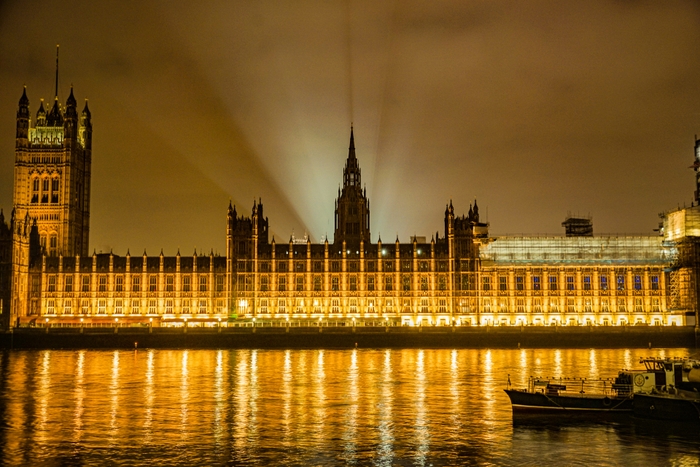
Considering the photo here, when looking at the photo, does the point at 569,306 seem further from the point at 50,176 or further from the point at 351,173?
the point at 50,176

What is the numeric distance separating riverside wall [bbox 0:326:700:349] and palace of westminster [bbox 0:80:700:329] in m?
15.0

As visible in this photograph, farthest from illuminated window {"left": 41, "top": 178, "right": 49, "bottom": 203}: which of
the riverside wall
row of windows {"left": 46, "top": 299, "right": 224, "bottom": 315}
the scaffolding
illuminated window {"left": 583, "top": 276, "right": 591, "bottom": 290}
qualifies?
illuminated window {"left": 583, "top": 276, "right": 591, "bottom": 290}

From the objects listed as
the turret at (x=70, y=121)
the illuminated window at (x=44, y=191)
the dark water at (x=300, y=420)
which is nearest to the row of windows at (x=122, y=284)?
the illuminated window at (x=44, y=191)

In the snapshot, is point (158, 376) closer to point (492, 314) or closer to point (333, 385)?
point (333, 385)

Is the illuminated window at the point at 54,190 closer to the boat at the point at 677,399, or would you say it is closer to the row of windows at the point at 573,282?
the row of windows at the point at 573,282

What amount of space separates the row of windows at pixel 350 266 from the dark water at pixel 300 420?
50.5m

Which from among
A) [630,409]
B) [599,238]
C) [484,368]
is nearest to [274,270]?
[599,238]

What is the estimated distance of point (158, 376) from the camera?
242 feet

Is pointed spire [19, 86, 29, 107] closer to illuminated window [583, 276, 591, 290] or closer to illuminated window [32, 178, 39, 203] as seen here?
illuminated window [32, 178, 39, 203]

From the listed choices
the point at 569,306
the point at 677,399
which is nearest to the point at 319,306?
the point at 569,306

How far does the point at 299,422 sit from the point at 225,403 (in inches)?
351

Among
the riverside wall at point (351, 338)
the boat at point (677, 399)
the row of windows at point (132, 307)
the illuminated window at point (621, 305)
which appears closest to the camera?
the boat at point (677, 399)

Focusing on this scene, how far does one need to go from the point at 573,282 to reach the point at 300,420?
302 feet

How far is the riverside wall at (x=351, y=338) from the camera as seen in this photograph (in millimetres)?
113875
